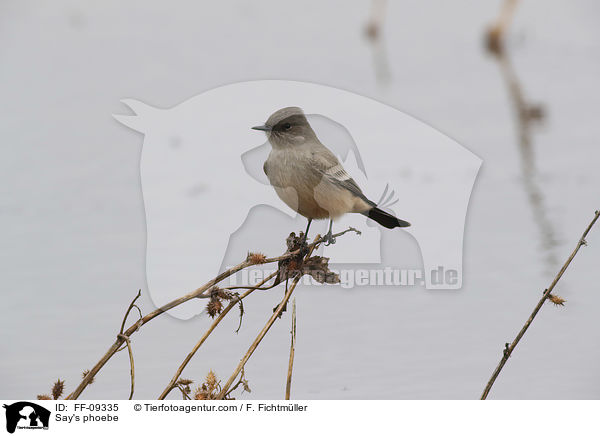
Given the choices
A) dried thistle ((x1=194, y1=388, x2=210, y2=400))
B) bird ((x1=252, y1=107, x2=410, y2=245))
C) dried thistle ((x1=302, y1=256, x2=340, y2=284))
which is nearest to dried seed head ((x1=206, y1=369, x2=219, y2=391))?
dried thistle ((x1=194, y1=388, x2=210, y2=400))

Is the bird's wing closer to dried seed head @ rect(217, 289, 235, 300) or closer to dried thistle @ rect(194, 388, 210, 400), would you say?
dried seed head @ rect(217, 289, 235, 300)

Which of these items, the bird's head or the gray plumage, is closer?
the gray plumage

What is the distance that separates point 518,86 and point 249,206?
697 cm

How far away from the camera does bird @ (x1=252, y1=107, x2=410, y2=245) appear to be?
14.3 ft

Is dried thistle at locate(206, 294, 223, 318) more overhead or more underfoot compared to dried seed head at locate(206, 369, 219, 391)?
more overhead

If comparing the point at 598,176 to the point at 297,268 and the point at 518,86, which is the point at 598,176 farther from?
the point at 297,268

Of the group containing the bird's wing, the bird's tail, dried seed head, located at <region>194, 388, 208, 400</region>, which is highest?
the bird's wing

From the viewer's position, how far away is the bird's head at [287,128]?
4.47m

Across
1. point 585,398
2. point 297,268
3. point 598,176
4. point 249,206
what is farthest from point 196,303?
point 598,176

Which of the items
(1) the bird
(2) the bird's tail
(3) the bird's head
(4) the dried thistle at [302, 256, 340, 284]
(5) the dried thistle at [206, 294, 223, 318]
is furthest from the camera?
(2) the bird's tail

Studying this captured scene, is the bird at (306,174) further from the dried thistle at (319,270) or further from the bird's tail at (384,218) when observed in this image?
the dried thistle at (319,270)

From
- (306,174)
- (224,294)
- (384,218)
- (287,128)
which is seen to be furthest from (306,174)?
(224,294)
